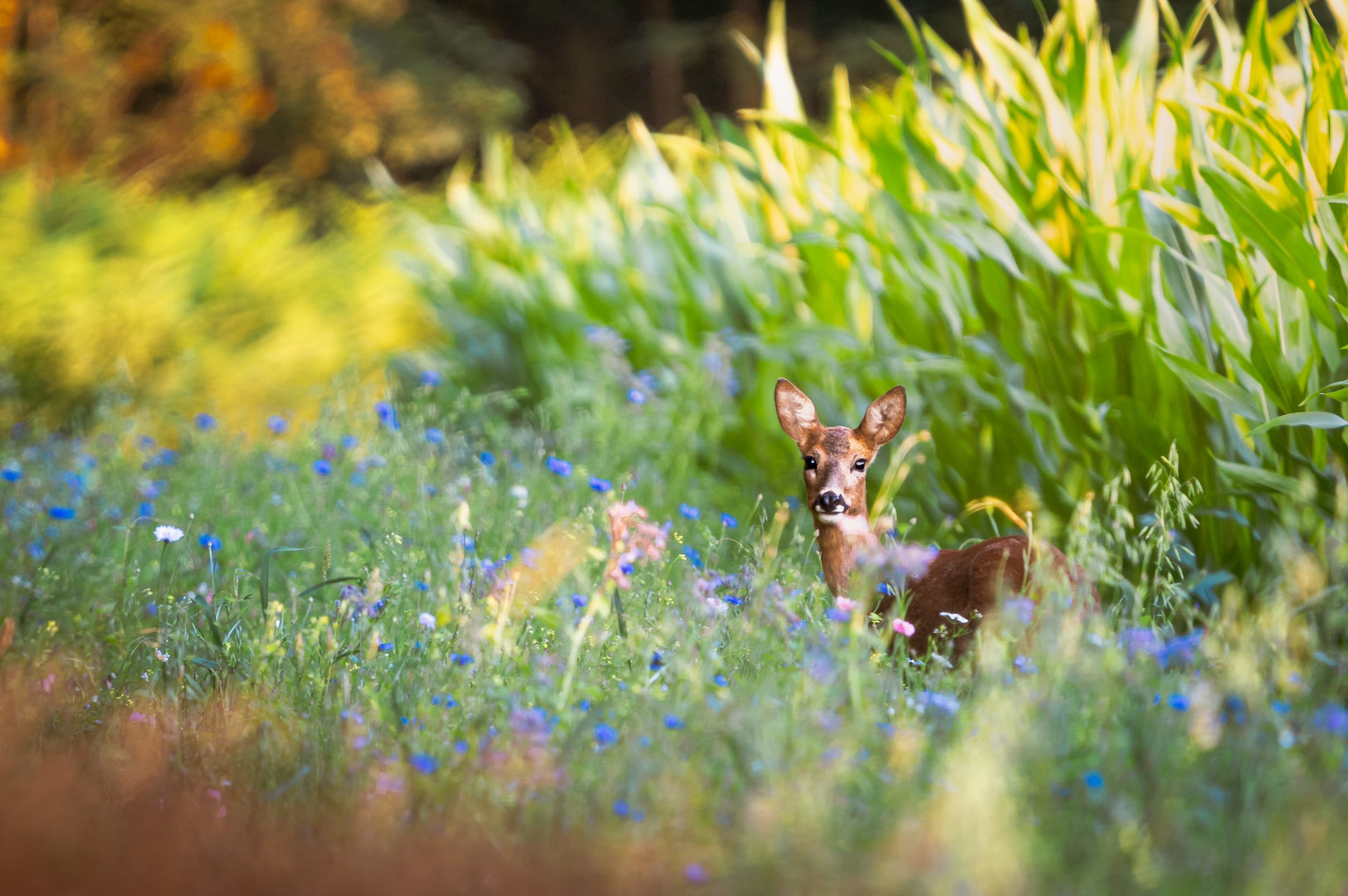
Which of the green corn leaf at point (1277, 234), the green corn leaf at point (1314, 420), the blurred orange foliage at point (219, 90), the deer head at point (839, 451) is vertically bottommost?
the blurred orange foliage at point (219, 90)

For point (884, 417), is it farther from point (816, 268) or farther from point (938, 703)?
point (816, 268)

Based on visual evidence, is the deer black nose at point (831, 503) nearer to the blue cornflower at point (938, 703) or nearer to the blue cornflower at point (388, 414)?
the blue cornflower at point (938, 703)

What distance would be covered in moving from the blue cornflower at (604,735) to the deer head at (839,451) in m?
0.79

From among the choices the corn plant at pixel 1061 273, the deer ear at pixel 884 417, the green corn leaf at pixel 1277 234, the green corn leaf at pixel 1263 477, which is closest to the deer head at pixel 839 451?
the deer ear at pixel 884 417

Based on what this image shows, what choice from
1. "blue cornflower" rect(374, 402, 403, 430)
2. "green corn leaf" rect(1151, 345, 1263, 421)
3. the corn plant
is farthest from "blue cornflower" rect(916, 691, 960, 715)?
"blue cornflower" rect(374, 402, 403, 430)

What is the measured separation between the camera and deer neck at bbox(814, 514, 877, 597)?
2645 millimetres

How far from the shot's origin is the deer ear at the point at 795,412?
274 centimetres

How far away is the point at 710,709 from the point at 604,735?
200mm

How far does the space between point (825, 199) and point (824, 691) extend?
9.14ft

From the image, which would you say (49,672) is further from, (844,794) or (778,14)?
(778,14)

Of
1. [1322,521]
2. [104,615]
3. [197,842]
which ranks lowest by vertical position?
[1322,521]

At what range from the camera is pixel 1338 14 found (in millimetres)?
2908

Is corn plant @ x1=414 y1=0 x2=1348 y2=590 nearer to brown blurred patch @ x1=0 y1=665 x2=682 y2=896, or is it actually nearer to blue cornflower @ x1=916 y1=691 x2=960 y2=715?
blue cornflower @ x1=916 y1=691 x2=960 y2=715

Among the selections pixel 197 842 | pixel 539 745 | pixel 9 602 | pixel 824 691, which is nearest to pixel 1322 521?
pixel 824 691
